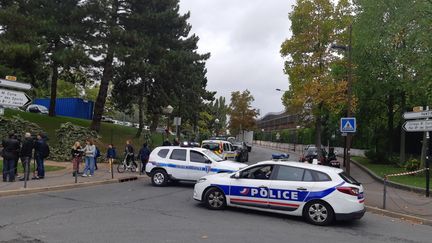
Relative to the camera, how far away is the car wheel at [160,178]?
17875mm

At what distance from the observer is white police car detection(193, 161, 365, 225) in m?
10.6

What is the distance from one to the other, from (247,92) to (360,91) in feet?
176

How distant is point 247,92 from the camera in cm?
8631

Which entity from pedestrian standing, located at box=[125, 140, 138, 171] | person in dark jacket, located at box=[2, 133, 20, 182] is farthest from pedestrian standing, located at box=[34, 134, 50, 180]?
pedestrian standing, located at box=[125, 140, 138, 171]

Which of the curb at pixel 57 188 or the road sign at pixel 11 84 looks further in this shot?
the curb at pixel 57 188

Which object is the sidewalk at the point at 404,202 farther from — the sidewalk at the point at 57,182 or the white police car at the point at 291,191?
the sidewalk at the point at 57,182

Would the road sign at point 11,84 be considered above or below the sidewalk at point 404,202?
above

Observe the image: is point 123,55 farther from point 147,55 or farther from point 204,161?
point 204,161

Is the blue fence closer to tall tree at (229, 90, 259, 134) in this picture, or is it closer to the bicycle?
the bicycle

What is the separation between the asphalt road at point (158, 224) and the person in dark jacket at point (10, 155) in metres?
2.90

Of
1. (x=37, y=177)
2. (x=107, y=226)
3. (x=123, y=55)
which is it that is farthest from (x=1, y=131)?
(x=107, y=226)

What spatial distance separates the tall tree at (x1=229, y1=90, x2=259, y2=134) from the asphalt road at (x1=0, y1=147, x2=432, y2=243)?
2837 inches

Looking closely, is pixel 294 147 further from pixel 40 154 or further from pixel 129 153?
pixel 40 154

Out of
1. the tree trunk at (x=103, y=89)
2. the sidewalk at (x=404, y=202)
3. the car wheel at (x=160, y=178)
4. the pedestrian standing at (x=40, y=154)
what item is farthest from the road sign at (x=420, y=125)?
the tree trunk at (x=103, y=89)
